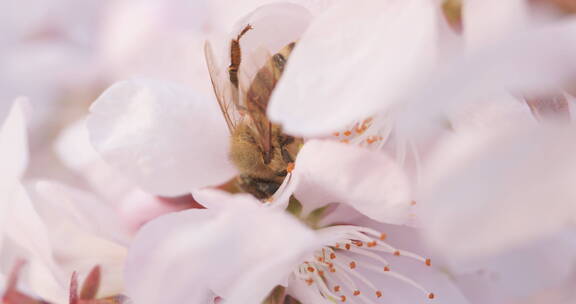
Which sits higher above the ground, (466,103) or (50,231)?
(466,103)

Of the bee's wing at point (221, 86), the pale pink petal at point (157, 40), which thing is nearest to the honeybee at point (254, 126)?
the bee's wing at point (221, 86)

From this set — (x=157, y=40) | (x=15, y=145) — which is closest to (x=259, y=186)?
(x=15, y=145)

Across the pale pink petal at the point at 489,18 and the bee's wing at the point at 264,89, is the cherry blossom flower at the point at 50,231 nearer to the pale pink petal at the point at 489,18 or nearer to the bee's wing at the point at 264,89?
the bee's wing at the point at 264,89

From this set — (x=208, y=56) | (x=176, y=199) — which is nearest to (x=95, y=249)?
(x=176, y=199)

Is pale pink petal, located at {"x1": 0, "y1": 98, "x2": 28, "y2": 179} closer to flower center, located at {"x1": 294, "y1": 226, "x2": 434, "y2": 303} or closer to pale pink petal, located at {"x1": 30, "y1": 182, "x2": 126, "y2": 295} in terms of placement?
pale pink petal, located at {"x1": 30, "y1": 182, "x2": 126, "y2": 295}

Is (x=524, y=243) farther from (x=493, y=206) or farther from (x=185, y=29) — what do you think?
(x=185, y=29)

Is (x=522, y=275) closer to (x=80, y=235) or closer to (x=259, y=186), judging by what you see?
(x=259, y=186)
